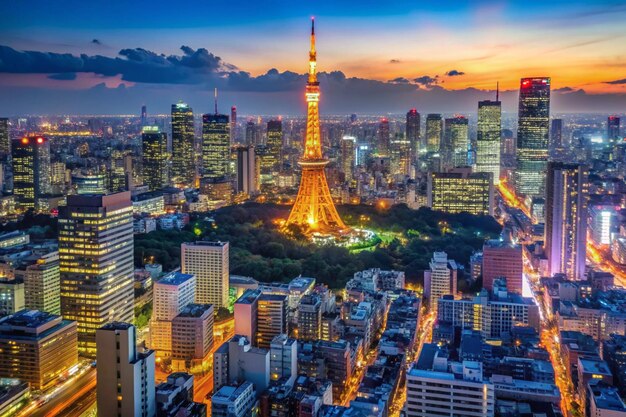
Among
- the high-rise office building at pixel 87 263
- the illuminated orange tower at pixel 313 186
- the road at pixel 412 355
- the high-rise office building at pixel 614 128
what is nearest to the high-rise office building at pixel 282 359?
the road at pixel 412 355

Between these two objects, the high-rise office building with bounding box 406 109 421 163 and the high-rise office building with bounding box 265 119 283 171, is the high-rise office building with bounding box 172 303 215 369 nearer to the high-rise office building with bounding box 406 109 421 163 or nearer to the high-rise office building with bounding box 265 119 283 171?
the high-rise office building with bounding box 265 119 283 171

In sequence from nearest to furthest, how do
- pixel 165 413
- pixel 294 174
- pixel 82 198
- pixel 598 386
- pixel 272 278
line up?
pixel 165 413, pixel 598 386, pixel 82 198, pixel 272 278, pixel 294 174

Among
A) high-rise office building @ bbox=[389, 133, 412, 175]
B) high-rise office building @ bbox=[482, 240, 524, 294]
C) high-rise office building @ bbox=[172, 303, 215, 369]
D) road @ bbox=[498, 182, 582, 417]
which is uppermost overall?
high-rise office building @ bbox=[389, 133, 412, 175]

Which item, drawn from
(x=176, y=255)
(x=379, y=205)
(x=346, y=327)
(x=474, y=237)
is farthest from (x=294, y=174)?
(x=346, y=327)

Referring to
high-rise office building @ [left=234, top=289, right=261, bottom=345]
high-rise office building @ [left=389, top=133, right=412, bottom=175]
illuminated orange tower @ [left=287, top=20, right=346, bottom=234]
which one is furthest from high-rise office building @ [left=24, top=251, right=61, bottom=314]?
high-rise office building @ [left=389, top=133, right=412, bottom=175]

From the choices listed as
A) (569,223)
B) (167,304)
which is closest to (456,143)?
(569,223)

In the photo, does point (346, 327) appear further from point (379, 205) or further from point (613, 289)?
point (379, 205)
